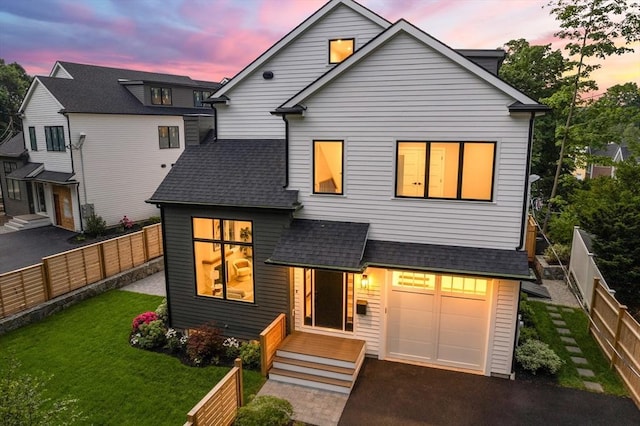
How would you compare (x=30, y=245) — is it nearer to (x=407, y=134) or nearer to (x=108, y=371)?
(x=108, y=371)

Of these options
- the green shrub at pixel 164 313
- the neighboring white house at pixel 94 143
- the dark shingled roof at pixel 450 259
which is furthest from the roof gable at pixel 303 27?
the neighboring white house at pixel 94 143

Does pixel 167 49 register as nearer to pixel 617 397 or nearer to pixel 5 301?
pixel 5 301

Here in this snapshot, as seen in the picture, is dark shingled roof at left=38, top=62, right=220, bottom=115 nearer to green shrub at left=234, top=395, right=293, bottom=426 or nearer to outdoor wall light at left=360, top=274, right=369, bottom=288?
outdoor wall light at left=360, top=274, right=369, bottom=288

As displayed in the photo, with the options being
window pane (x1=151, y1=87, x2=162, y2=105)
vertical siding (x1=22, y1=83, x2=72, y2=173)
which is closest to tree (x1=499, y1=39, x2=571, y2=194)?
window pane (x1=151, y1=87, x2=162, y2=105)

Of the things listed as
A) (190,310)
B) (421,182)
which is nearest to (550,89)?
(421,182)

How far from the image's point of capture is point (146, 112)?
82.4ft

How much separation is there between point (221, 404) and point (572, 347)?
9789 mm

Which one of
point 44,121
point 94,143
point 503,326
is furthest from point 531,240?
point 44,121

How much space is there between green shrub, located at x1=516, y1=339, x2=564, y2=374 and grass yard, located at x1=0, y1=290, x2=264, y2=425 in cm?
666

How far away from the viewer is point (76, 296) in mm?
14453

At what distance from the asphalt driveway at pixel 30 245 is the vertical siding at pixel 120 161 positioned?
104 inches

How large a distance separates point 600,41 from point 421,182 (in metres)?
14.7

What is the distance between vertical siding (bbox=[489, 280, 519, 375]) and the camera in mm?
9227

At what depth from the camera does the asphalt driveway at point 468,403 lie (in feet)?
26.9
